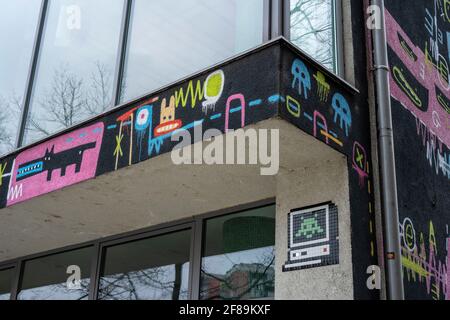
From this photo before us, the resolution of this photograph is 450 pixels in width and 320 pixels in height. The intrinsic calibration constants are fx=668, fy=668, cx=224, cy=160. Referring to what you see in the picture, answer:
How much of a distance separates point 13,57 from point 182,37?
A: 2.20 meters

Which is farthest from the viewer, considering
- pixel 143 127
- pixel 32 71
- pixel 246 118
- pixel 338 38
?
pixel 32 71

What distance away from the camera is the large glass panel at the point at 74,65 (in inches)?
217

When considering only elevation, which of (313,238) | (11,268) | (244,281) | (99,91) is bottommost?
(244,281)

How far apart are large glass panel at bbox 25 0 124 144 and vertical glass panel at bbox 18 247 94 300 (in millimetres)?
1451

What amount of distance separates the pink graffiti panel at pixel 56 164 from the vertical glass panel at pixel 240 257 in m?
1.22

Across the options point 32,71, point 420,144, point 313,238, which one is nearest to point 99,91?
point 32,71

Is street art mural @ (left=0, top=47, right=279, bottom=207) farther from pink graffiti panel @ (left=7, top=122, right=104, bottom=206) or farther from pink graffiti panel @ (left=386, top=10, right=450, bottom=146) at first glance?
pink graffiti panel @ (left=386, top=10, right=450, bottom=146)

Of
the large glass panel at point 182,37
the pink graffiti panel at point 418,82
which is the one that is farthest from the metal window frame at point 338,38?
the pink graffiti panel at point 418,82

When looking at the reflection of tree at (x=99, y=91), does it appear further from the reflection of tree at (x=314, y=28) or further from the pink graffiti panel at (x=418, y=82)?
the pink graffiti panel at (x=418, y=82)

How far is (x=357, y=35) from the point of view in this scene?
5.05m

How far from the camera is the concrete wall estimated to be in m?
4.25

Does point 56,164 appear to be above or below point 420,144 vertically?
below

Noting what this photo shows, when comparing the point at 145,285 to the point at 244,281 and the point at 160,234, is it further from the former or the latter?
the point at 244,281

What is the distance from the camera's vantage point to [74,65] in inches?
229
